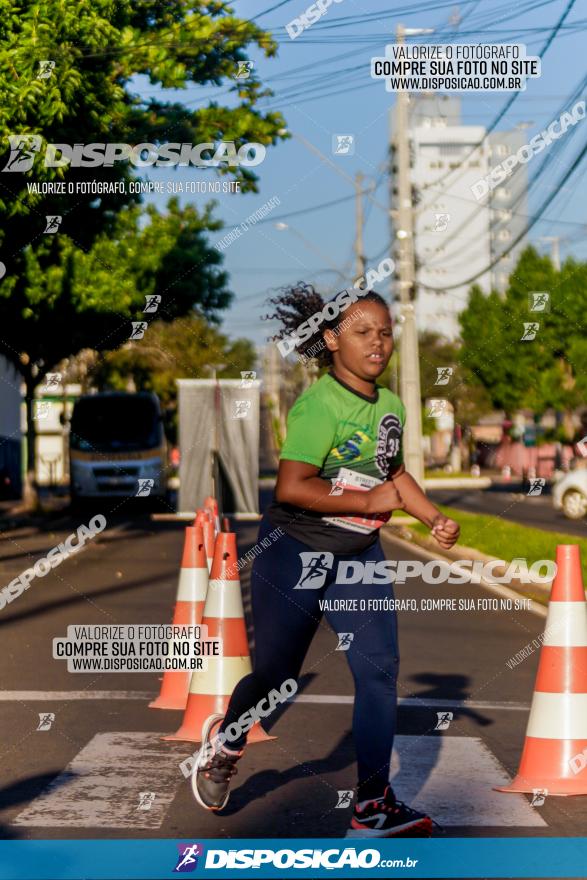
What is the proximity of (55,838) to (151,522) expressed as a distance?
24.6m

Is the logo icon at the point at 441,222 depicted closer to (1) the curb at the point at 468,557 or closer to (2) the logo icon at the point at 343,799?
(1) the curb at the point at 468,557

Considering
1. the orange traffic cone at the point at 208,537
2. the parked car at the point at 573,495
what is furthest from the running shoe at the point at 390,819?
the parked car at the point at 573,495


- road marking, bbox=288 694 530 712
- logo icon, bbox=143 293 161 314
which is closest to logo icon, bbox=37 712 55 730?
road marking, bbox=288 694 530 712

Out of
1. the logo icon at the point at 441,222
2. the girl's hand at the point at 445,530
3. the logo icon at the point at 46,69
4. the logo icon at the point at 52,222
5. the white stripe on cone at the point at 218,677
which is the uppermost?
the logo icon at the point at 46,69

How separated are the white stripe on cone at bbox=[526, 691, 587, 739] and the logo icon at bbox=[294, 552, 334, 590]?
1.59 m

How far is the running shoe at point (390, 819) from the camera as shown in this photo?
545 cm

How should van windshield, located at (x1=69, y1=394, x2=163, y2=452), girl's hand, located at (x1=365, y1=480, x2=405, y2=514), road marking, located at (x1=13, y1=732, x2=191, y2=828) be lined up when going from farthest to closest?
van windshield, located at (x1=69, y1=394, x2=163, y2=452) → road marking, located at (x1=13, y1=732, x2=191, y2=828) → girl's hand, located at (x1=365, y1=480, x2=405, y2=514)

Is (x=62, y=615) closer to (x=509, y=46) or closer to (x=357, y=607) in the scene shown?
(x=509, y=46)

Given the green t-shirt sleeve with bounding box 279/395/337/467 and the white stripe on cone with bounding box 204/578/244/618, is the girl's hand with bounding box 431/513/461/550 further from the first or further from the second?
the white stripe on cone with bounding box 204/578/244/618

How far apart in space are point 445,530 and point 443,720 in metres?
3.05

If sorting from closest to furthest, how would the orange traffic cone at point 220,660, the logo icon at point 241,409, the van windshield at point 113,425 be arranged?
the orange traffic cone at point 220,660 → the logo icon at point 241,409 → the van windshield at point 113,425

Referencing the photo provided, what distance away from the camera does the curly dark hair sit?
5.69 metres

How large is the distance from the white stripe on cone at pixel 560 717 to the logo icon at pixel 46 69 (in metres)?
14.9

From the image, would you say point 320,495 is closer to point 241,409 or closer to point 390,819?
point 390,819
